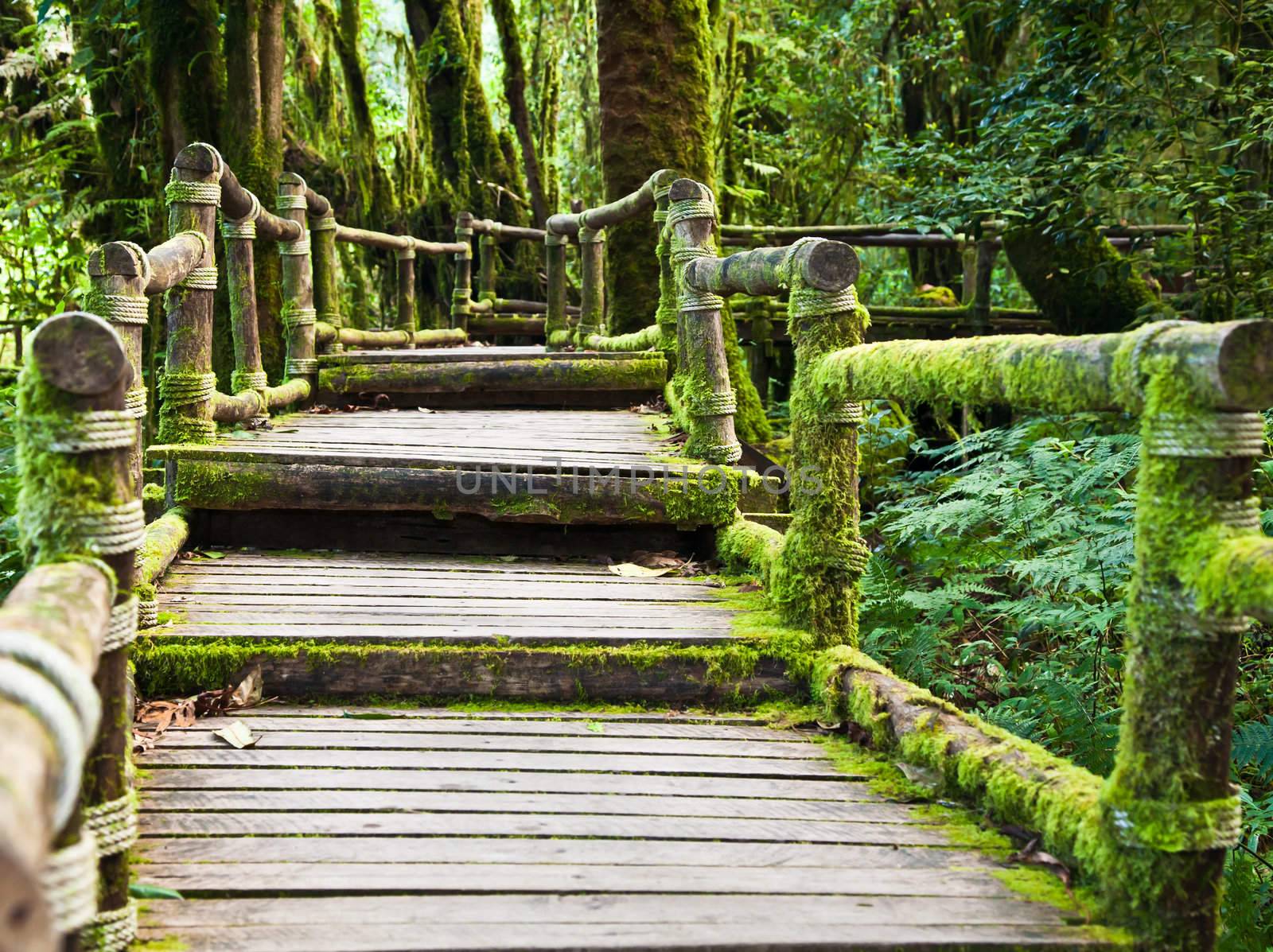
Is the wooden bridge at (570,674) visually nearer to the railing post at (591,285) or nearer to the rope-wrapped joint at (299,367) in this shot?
the rope-wrapped joint at (299,367)

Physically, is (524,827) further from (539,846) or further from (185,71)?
(185,71)

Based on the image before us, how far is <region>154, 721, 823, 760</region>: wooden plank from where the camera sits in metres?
2.76

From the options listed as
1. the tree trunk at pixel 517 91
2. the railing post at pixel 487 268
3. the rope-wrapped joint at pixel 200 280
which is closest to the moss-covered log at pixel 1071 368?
the rope-wrapped joint at pixel 200 280

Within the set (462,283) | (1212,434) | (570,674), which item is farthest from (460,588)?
(462,283)

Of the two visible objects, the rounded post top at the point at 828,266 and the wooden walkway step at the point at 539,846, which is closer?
the wooden walkway step at the point at 539,846

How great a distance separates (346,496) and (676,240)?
6.03 ft

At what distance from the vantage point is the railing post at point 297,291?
6484mm

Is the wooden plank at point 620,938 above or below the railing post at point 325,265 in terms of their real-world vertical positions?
below

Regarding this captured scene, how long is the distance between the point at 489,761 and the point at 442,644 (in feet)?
1.75

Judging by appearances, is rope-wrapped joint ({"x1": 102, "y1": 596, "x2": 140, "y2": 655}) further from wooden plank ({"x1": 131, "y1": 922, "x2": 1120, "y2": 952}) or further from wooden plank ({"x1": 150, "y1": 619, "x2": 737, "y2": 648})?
wooden plank ({"x1": 150, "y1": 619, "x2": 737, "y2": 648})

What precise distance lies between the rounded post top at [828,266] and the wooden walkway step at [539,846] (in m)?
1.30

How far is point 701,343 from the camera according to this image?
14.9 ft

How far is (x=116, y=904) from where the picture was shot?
6.07 feet

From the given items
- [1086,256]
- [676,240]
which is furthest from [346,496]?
[1086,256]
